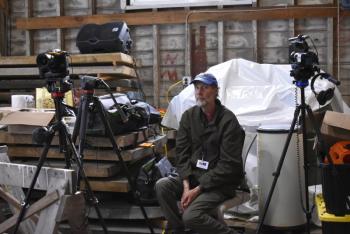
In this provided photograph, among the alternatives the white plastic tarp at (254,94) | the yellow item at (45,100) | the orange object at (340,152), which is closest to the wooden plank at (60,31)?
the yellow item at (45,100)

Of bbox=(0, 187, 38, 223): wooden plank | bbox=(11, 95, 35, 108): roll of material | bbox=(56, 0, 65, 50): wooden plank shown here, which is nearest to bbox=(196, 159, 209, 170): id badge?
bbox=(0, 187, 38, 223): wooden plank

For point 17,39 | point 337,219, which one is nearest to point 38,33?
point 17,39

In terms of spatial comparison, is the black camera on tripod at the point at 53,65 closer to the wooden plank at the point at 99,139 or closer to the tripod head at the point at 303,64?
the wooden plank at the point at 99,139

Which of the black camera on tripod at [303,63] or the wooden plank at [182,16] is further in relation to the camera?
the wooden plank at [182,16]

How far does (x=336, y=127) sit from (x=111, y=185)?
190 cm

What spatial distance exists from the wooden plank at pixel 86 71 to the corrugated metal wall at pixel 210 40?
911mm

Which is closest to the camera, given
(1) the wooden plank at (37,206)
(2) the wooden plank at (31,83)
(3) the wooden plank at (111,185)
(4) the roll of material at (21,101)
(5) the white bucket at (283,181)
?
(1) the wooden plank at (37,206)

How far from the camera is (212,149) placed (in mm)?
3285

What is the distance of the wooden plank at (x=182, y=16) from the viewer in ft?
17.9

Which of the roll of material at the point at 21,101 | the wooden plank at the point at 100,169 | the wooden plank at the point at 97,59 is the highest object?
the wooden plank at the point at 97,59

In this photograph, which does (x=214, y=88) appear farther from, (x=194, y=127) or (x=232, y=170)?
(x=232, y=170)

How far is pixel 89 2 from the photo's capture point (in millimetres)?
6082

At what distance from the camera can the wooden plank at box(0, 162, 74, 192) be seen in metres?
2.63

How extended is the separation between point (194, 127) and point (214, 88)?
340mm
